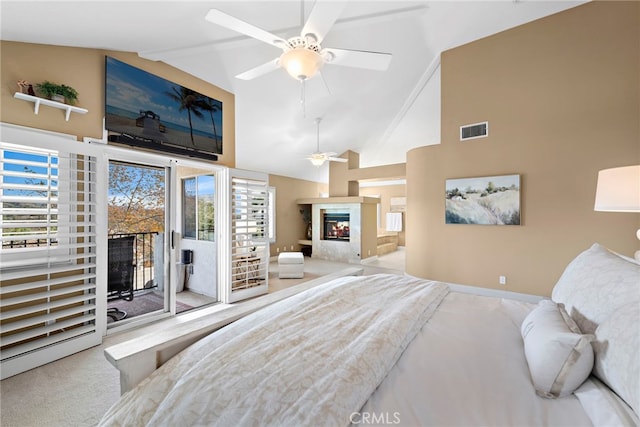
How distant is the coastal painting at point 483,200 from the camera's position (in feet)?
12.9

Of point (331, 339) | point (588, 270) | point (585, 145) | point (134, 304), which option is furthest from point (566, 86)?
Result: point (134, 304)

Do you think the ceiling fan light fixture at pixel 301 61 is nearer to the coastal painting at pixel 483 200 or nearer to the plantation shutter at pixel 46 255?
the plantation shutter at pixel 46 255

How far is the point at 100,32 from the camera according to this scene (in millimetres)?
2400

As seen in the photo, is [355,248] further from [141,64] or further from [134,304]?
[141,64]

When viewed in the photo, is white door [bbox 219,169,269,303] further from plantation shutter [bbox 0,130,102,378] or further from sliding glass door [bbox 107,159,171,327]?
plantation shutter [bbox 0,130,102,378]

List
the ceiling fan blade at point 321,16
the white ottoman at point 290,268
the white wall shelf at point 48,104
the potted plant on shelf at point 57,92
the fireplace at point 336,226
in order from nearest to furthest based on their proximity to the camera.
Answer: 1. the ceiling fan blade at point 321,16
2. the white wall shelf at point 48,104
3. the potted plant on shelf at point 57,92
4. the white ottoman at point 290,268
5. the fireplace at point 336,226

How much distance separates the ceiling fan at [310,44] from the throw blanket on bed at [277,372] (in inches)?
69.9

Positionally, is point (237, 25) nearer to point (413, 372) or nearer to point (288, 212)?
point (413, 372)


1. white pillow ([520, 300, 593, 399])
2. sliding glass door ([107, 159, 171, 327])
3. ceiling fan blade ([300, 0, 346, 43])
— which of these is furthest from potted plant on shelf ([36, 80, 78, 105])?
white pillow ([520, 300, 593, 399])

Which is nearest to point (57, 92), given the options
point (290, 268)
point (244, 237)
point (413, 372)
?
point (244, 237)

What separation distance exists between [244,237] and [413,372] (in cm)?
347

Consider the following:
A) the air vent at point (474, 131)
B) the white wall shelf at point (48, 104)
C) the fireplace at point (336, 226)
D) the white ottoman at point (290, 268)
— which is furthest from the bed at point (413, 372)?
the fireplace at point (336, 226)

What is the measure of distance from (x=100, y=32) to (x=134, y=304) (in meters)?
3.12

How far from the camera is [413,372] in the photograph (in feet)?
3.40
